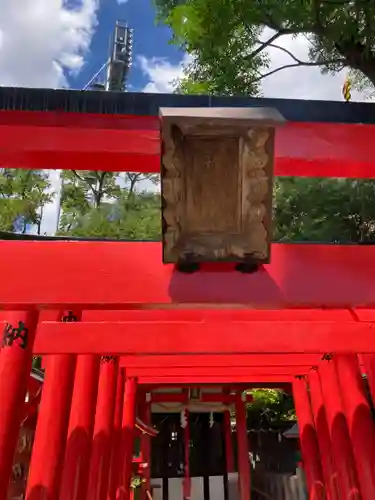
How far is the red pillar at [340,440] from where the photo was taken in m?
6.40

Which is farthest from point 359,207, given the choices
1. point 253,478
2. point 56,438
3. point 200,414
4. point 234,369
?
point 253,478

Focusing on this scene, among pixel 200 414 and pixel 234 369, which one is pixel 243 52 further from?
pixel 200 414

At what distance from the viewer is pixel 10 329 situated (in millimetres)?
4094

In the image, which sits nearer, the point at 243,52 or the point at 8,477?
the point at 8,477

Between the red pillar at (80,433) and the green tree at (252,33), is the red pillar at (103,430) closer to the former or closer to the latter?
the red pillar at (80,433)

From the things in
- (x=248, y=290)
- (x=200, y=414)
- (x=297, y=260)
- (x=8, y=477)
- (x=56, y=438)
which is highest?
(x=200, y=414)

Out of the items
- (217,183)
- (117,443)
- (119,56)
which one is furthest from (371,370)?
(119,56)

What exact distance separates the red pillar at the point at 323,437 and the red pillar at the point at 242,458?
5152 mm

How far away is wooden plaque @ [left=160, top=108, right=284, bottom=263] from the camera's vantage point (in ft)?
7.95

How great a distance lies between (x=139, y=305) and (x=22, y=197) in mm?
16170

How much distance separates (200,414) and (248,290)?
1440 cm

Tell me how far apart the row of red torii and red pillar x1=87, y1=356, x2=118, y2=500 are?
13 millimetres

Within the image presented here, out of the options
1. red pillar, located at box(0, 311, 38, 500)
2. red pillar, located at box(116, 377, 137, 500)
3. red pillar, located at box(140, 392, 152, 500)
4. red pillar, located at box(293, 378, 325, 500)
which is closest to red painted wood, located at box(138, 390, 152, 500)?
red pillar, located at box(140, 392, 152, 500)

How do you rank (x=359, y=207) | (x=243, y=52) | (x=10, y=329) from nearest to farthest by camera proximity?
1. (x=10, y=329)
2. (x=243, y=52)
3. (x=359, y=207)
